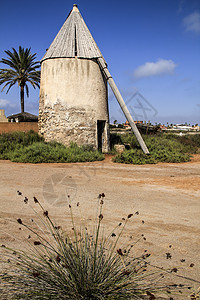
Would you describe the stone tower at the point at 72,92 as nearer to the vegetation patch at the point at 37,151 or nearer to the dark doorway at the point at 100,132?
the dark doorway at the point at 100,132

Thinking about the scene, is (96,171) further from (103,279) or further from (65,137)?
(103,279)

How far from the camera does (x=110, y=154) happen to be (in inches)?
555

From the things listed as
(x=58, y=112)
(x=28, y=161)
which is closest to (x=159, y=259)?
(x=28, y=161)

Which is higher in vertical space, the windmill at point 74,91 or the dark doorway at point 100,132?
the windmill at point 74,91

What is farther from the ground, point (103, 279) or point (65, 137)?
point (65, 137)

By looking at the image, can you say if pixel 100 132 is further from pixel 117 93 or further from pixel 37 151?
pixel 37 151

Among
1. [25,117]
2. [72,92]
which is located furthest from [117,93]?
[25,117]

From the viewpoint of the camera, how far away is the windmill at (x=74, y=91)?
13.1m

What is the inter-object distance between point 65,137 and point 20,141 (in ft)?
8.39

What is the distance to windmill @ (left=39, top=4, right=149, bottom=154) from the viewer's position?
1309cm

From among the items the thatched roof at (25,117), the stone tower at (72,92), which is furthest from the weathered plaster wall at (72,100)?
the thatched roof at (25,117)

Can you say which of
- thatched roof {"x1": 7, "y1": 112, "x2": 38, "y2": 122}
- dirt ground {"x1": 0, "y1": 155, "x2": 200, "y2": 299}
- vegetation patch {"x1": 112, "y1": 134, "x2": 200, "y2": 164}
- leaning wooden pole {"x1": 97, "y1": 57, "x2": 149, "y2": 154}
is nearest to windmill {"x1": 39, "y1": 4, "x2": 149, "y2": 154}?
leaning wooden pole {"x1": 97, "y1": 57, "x2": 149, "y2": 154}

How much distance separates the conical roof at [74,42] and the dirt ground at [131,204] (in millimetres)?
7412

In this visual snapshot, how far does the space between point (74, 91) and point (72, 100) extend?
486 mm
